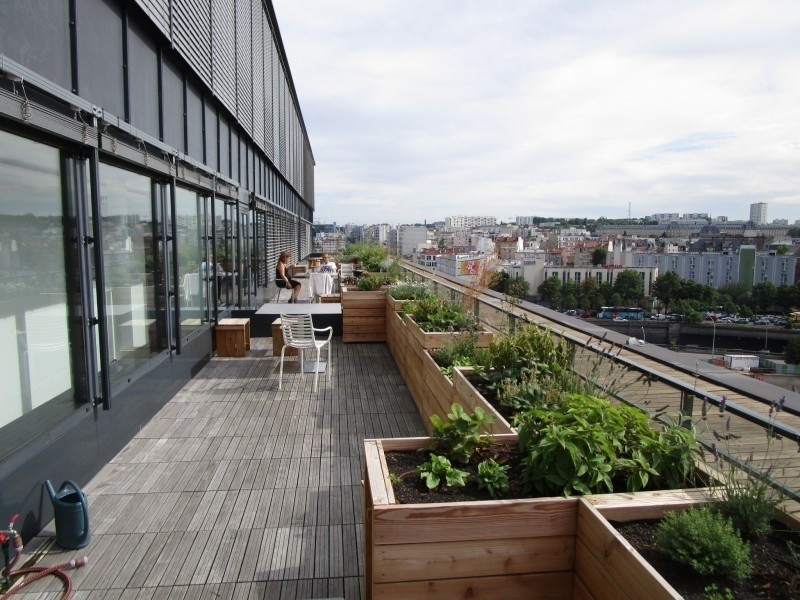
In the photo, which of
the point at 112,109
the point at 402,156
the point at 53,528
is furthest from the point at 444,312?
the point at 402,156

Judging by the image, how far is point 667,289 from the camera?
29.6ft

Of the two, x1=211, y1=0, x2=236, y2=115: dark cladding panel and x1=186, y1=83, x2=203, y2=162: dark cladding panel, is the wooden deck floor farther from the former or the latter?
x1=211, y1=0, x2=236, y2=115: dark cladding panel

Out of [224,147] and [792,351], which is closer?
[792,351]

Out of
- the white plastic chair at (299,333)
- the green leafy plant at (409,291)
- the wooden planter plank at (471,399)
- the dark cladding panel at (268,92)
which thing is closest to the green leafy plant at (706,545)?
the wooden planter plank at (471,399)

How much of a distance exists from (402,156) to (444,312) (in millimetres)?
22729

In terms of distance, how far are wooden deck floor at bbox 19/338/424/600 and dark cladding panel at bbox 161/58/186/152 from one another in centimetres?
253

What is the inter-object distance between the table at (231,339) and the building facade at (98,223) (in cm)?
22

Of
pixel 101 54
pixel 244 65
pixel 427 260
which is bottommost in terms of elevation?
pixel 427 260

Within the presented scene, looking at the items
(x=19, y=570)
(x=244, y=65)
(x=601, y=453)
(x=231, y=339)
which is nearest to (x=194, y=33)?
(x=231, y=339)

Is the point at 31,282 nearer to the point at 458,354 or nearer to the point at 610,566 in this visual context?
the point at 458,354

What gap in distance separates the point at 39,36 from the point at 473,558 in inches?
129

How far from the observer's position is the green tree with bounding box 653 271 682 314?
27.5 feet

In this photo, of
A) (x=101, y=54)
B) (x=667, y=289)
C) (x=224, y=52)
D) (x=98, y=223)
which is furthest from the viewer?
(x=667, y=289)

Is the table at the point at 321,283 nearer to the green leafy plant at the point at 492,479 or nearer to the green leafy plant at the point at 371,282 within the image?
the green leafy plant at the point at 371,282
